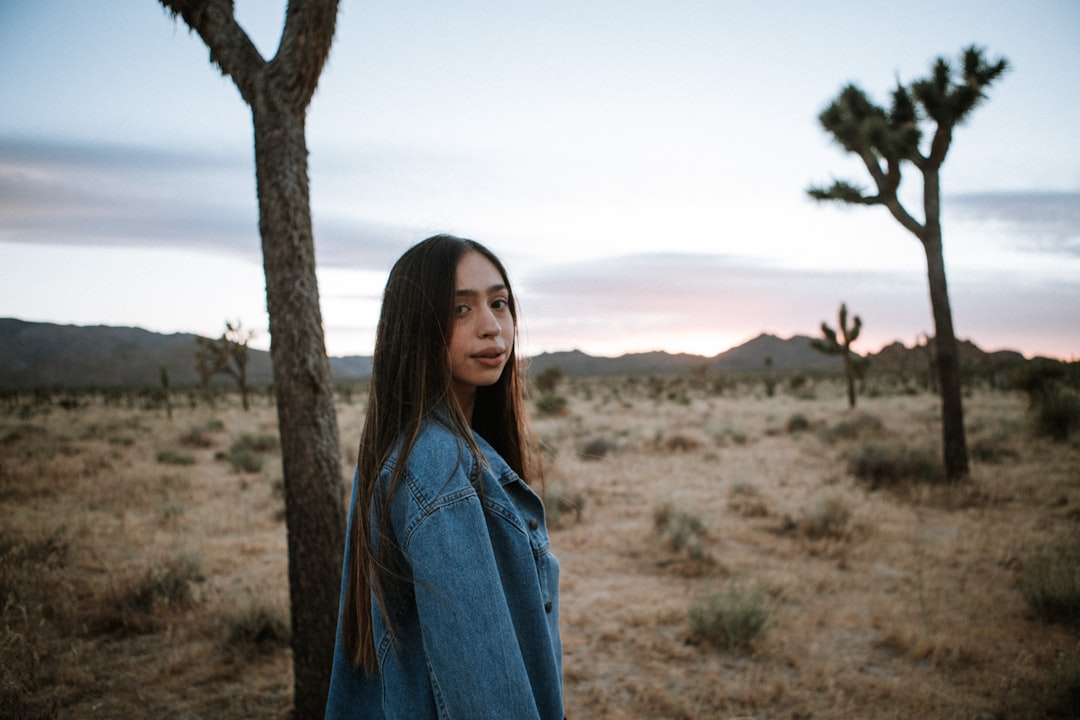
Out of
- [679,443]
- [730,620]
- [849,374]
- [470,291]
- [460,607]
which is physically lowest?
[730,620]

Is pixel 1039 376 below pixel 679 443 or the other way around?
the other way around

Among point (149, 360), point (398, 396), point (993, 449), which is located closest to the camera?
point (398, 396)

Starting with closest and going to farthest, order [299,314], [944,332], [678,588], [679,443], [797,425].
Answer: [299,314]
[678,588]
[944,332]
[679,443]
[797,425]

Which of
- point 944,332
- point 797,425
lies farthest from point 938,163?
point 797,425

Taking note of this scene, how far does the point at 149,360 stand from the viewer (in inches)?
3280

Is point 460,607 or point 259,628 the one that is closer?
point 460,607

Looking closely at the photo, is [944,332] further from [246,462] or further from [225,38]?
[246,462]

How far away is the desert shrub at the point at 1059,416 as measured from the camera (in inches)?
478

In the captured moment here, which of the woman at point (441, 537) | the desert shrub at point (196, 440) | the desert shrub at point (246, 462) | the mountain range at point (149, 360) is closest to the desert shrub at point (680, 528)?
the woman at point (441, 537)

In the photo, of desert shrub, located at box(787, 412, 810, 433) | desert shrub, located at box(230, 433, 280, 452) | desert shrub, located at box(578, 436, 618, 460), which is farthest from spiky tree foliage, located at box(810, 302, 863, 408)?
desert shrub, located at box(230, 433, 280, 452)

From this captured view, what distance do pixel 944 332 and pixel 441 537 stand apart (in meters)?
10.9

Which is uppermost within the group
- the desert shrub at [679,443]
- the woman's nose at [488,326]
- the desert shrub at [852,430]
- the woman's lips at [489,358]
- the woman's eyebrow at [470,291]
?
the woman's eyebrow at [470,291]

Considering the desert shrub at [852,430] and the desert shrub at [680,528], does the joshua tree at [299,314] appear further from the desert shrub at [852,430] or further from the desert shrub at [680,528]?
the desert shrub at [852,430]

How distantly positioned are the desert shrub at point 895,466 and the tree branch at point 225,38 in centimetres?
1057
